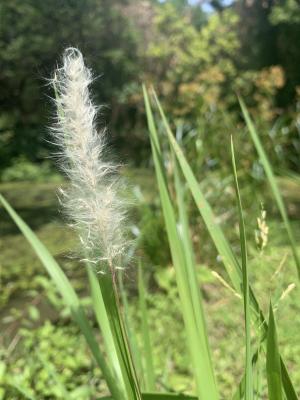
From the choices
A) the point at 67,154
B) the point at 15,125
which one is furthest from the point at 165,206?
the point at 15,125

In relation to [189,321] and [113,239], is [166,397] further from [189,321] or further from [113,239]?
[113,239]

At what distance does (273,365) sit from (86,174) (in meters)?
0.31

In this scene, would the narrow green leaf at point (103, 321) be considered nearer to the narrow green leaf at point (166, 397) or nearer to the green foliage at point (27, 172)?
the narrow green leaf at point (166, 397)

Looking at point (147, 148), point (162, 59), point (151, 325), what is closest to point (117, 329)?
point (151, 325)

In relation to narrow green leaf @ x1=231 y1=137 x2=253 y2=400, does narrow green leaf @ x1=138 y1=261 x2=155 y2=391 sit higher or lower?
lower

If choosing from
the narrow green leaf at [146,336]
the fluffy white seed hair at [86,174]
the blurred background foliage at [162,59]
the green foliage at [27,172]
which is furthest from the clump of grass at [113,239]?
the green foliage at [27,172]

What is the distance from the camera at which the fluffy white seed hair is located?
1.44ft

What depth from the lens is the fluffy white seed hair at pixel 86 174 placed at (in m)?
0.44

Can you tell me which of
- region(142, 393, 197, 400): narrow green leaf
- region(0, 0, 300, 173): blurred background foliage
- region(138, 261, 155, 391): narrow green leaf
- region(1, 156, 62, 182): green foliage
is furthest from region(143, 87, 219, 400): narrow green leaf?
region(1, 156, 62, 182): green foliage

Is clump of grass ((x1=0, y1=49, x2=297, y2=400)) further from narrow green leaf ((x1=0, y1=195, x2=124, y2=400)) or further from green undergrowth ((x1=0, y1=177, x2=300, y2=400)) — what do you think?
green undergrowth ((x1=0, y1=177, x2=300, y2=400))

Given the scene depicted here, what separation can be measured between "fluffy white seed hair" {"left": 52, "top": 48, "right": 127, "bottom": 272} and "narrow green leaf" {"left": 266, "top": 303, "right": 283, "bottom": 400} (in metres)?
0.18

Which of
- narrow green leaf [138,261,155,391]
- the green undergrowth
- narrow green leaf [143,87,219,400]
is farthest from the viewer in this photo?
the green undergrowth

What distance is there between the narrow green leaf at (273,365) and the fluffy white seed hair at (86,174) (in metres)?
0.18

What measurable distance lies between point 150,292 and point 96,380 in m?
1.01
